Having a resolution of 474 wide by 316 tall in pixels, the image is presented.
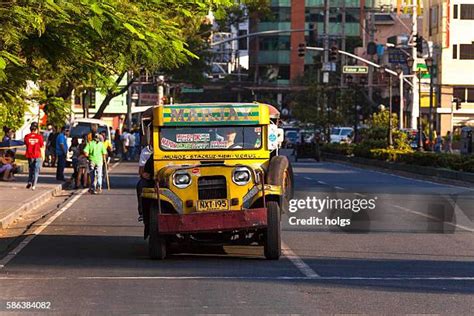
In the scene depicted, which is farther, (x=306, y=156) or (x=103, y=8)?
(x=306, y=156)

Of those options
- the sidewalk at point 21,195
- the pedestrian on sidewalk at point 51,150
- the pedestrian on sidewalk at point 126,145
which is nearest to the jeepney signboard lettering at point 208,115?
the sidewalk at point 21,195

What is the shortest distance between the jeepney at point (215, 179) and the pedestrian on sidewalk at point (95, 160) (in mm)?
16429

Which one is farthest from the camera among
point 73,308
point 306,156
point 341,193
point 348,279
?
point 306,156

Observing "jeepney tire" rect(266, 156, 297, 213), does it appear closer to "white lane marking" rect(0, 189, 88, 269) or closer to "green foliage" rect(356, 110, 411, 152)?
"white lane marking" rect(0, 189, 88, 269)

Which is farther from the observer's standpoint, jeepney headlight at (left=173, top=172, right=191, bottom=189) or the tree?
jeepney headlight at (left=173, top=172, right=191, bottom=189)

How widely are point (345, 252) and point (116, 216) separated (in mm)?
8596

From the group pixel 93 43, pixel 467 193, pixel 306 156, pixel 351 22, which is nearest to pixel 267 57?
pixel 351 22

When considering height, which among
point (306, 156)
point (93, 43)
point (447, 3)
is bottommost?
point (306, 156)

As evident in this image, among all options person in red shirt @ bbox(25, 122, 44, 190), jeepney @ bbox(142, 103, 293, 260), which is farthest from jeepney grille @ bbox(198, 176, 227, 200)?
person in red shirt @ bbox(25, 122, 44, 190)

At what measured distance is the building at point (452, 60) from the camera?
81.5 m

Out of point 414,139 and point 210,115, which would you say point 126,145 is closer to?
point 414,139

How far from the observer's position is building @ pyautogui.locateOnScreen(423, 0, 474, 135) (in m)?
81.5

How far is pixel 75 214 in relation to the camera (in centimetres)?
2512

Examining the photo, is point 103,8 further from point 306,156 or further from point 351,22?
point 351,22
